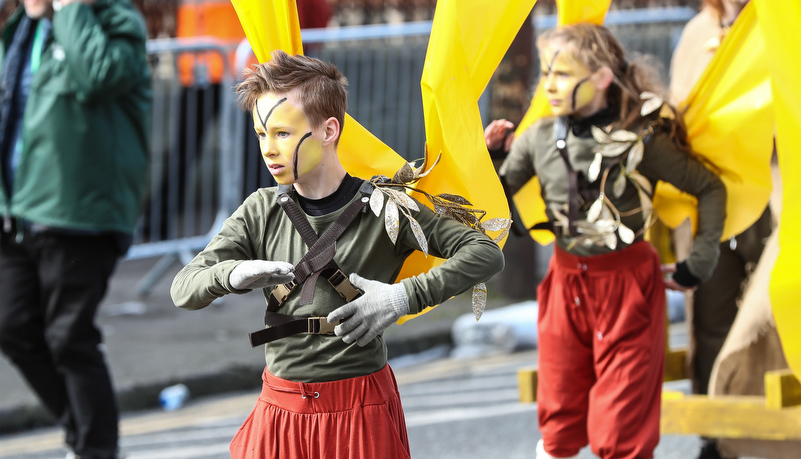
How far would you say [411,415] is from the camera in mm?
5469

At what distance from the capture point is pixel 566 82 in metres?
3.63

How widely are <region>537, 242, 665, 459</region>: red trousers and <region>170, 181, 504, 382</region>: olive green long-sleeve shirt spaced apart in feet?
4.06

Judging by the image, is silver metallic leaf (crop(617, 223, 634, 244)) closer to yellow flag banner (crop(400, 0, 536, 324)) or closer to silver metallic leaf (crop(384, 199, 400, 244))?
yellow flag banner (crop(400, 0, 536, 324))

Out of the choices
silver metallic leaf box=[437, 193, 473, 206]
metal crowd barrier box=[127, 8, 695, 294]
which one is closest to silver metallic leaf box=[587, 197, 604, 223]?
silver metallic leaf box=[437, 193, 473, 206]

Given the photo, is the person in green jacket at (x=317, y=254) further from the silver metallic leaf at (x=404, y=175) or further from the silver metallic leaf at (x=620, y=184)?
the silver metallic leaf at (x=620, y=184)

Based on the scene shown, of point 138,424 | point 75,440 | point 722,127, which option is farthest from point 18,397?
point 722,127

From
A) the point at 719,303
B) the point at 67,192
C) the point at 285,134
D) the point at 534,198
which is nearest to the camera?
the point at 285,134

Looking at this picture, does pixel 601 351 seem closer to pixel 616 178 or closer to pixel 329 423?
pixel 616 178

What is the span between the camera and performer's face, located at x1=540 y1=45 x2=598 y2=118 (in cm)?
362

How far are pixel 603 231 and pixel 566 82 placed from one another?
55cm

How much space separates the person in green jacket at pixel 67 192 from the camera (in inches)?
164

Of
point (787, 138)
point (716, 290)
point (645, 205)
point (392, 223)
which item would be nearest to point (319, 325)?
point (392, 223)

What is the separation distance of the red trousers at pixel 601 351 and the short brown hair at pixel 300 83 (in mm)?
1508

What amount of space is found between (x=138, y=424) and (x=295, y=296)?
10.4 feet
